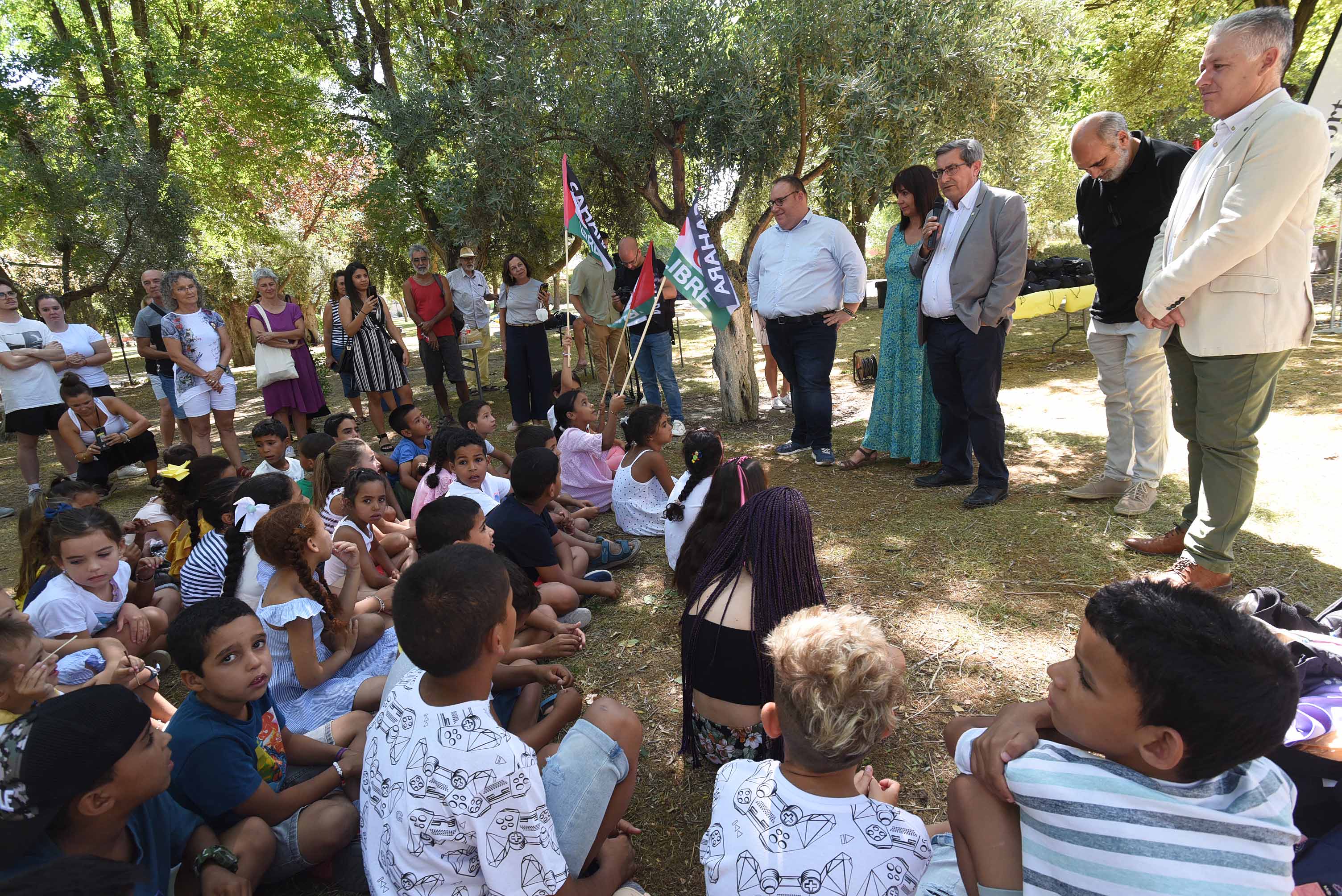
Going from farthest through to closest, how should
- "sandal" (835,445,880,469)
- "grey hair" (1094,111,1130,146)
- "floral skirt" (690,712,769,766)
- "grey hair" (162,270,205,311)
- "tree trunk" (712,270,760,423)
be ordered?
"tree trunk" (712,270,760,423)
"grey hair" (162,270,205,311)
"sandal" (835,445,880,469)
"grey hair" (1094,111,1130,146)
"floral skirt" (690,712,769,766)

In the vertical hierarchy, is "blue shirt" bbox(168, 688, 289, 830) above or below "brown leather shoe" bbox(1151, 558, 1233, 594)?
above

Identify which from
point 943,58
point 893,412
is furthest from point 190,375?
point 943,58

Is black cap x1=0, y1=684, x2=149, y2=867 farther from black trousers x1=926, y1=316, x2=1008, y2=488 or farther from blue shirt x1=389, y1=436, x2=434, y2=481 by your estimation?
black trousers x1=926, y1=316, x2=1008, y2=488

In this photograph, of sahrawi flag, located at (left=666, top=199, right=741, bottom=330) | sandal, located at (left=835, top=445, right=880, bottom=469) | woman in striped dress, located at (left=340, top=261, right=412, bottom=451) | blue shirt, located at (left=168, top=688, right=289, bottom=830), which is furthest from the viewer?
woman in striped dress, located at (left=340, top=261, right=412, bottom=451)

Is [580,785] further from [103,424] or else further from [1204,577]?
[103,424]

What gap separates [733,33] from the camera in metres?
6.18

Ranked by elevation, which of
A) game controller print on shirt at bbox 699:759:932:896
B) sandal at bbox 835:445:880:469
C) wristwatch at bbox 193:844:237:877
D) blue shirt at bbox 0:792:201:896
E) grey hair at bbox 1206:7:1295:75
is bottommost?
sandal at bbox 835:445:880:469

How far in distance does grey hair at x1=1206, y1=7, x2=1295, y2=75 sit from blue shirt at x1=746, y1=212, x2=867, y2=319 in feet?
8.37

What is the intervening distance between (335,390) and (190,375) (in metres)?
5.25

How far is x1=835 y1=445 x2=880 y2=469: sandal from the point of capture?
5488mm

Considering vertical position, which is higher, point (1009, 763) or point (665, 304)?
point (665, 304)

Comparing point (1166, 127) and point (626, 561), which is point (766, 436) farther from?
point (1166, 127)

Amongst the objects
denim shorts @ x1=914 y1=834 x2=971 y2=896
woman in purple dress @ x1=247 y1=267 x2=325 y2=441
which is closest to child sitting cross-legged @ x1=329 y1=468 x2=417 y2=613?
denim shorts @ x1=914 y1=834 x2=971 y2=896

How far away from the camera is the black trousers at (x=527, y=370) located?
7.54 meters
